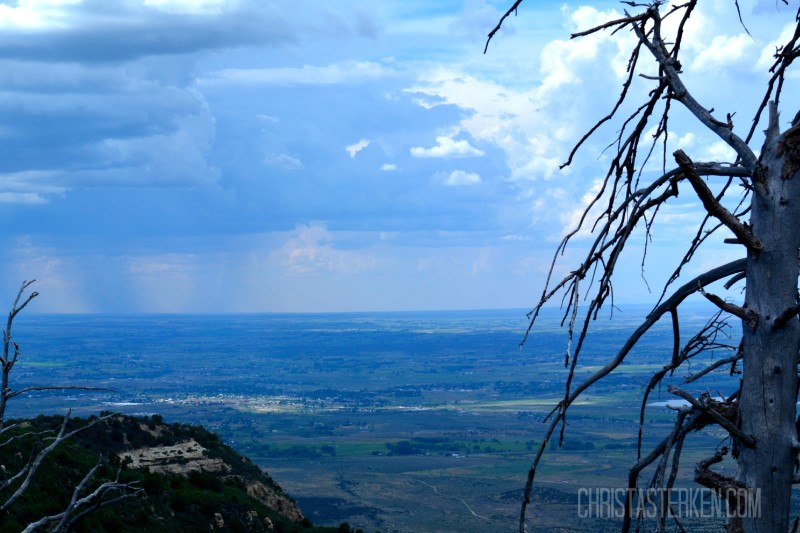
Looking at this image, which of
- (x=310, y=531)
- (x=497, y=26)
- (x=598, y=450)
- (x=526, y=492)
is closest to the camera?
(x=526, y=492)

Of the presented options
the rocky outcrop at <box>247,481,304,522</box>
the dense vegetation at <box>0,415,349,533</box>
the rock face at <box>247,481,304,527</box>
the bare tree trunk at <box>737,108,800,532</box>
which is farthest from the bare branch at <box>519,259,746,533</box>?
the rocky outcrop at <box>247,481,304,522</box>

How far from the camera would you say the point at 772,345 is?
3.27 metres

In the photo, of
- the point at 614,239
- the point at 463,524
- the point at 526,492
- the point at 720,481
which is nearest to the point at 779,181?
the point at 614,239

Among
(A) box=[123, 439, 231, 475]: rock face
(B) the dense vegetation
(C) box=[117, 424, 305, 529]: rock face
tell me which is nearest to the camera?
(B) the dense vegetation

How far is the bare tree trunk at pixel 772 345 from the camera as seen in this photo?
3.24 meters

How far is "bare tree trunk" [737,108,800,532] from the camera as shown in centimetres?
324

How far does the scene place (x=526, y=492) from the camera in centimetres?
321

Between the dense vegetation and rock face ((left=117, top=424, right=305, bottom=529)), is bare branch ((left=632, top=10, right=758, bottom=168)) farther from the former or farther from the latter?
rock face ((left=117, top=424, right=305, bottom=529))

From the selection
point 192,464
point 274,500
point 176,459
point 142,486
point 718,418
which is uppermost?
point 718,418

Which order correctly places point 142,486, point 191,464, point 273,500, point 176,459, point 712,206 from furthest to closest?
1. point 273,500
2. point 191,464
3. point 176,459
4. point 142,486
5. point 712,206

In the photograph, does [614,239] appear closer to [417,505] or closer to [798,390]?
[798,390]

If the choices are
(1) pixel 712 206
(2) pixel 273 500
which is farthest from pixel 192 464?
(1) pixel 712 206

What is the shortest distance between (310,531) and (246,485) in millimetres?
4958

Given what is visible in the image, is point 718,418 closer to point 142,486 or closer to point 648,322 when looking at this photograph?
point 648,322
